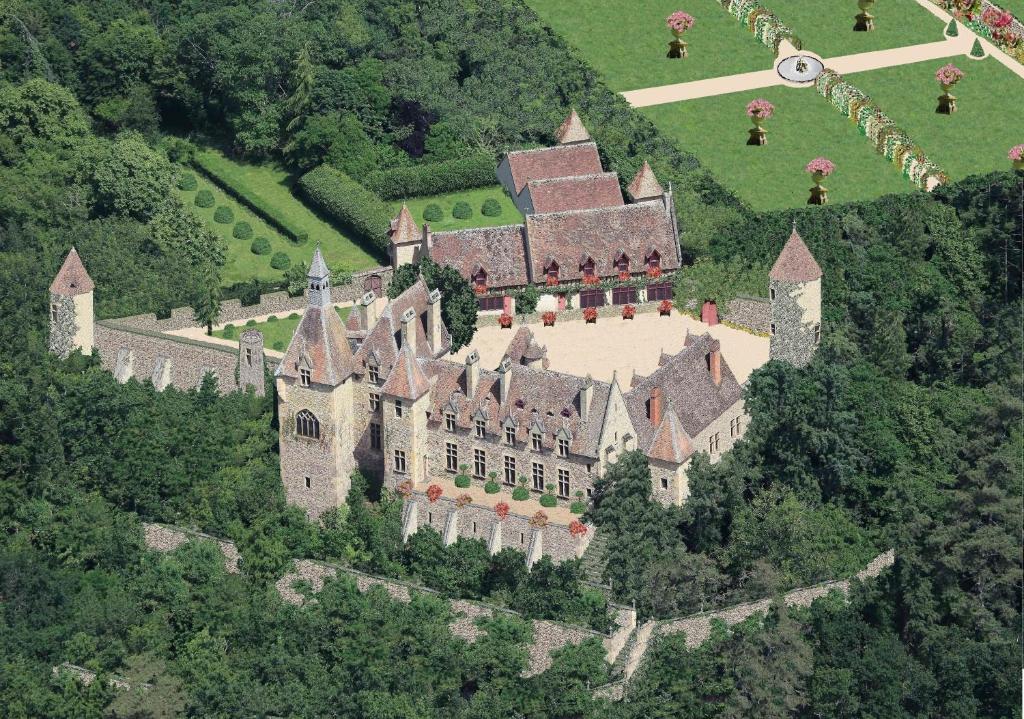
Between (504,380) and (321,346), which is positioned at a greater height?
(321,346)

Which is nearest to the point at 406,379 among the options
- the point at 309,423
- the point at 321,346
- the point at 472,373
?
the point at 472,373

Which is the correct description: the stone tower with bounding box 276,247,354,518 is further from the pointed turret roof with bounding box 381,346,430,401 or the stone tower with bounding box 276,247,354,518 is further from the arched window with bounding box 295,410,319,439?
the pointed turret roof with bounding box 381,346,430,401

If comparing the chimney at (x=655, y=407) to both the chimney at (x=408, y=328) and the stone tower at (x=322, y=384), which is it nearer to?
the chimney at (x=408, y=328)

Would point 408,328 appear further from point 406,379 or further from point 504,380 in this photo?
point 504,380

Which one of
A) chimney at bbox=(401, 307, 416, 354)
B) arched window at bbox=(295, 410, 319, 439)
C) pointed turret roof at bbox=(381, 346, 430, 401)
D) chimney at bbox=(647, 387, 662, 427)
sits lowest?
arched window at bbox=(295, 410, 319, 439)

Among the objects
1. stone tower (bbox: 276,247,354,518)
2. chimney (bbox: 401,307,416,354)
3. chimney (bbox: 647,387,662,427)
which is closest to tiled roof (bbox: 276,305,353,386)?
stone tower (bbox: 276,247,354,518)

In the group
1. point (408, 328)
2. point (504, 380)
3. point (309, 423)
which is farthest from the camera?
point (309, 423)

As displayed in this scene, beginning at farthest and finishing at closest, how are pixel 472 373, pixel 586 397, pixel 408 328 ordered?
1. pixel 408 328
2. pixel 472 373
3. pixel 586 397

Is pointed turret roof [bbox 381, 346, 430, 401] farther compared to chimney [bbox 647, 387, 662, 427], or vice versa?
pointed turret roof [bbox 381, 346, 430, 401]
